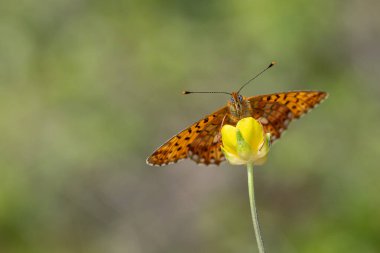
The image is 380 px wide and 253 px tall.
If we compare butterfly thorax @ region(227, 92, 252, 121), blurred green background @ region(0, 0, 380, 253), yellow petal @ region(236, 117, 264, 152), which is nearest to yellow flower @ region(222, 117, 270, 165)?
yellow petal @ region(236, 117, 264, 152)

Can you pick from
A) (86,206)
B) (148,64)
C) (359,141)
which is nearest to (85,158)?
(86,206)

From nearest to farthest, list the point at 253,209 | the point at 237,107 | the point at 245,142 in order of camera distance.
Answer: the point at 253,209, the point at 245,142, the point at 237,107

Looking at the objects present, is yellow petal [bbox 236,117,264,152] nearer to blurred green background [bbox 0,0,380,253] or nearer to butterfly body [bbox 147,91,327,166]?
butterfly body [bbox 147,91,327,166]

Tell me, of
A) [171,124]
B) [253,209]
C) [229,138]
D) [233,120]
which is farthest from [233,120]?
[171,124]

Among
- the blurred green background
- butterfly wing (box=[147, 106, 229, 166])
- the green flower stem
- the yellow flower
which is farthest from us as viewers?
the blurred green background

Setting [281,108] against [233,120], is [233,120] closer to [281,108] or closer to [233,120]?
[233,120]

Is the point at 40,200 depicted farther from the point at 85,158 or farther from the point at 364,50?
the point at 364,50
